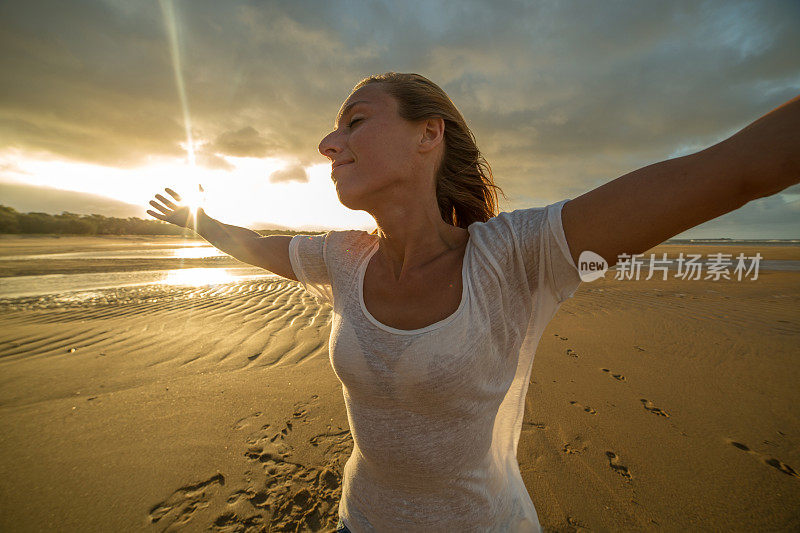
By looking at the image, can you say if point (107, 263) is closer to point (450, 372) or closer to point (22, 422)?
point (22, 422)

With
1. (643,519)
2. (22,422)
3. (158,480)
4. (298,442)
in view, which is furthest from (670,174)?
(22,422)

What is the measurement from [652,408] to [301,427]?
12.9 ft

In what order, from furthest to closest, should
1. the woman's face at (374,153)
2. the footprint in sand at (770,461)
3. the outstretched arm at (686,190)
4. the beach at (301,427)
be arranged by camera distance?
the footprint in sand at (770,461), the beach at (301,427), the woman's face at (374,153), the outstretched arm at (686,190)

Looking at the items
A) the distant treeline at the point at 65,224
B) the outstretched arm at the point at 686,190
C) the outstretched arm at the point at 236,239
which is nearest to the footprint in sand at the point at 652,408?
the outstretched arm at the point at 686,190

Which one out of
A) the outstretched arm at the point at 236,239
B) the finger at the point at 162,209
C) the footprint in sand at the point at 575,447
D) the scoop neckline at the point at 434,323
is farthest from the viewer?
the footprint in sand at the point at 575,447

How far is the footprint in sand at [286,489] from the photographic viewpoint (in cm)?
235

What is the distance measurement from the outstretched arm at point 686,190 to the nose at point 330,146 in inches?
43.2

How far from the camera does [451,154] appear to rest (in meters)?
1.80

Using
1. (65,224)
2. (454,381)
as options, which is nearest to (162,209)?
(454,381)

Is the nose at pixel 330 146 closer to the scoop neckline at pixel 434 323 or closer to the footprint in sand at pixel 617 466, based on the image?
the scoop neckline at pixel 434 323

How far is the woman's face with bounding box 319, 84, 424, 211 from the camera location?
4.96ft

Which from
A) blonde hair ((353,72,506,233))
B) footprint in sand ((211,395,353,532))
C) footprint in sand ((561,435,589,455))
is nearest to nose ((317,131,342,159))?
blonde hair ((353,72,506,233))

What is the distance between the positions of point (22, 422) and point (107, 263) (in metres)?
16.6

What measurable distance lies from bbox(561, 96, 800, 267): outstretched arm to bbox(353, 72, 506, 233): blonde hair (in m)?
0.81
